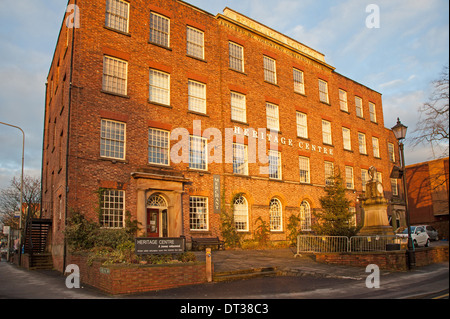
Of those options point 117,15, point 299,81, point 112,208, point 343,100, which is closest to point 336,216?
point 112,208

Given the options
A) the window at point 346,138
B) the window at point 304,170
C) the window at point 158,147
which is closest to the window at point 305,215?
the window at point 304,170

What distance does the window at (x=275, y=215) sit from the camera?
25.7m

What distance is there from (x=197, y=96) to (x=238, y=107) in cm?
343

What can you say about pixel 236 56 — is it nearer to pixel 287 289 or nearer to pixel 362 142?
pixel 362 142

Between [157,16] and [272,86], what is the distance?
9.99 m

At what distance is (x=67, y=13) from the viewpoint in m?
20.4

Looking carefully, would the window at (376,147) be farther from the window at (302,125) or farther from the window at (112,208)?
the window at (112,208)

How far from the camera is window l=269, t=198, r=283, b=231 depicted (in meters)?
25.7

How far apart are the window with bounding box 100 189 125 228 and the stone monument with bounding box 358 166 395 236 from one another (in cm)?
1207

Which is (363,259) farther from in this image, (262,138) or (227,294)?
(262,138)

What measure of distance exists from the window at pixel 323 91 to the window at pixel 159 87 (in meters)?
15.8

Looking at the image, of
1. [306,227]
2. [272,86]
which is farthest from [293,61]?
[306,227]

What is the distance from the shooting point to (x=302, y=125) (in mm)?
29500

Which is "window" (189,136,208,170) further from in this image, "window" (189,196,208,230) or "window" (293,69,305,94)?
"window" (293,69,305,94)
